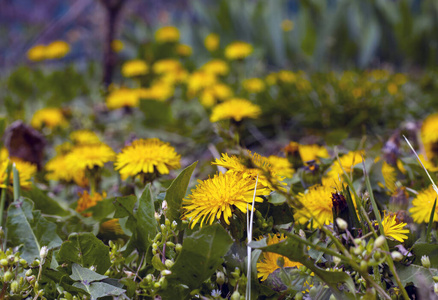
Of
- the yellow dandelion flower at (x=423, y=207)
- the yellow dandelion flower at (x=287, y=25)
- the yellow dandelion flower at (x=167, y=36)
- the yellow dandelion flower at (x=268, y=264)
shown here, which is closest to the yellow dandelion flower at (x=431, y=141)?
the yellow dandelion flower at (x=423, y=207)

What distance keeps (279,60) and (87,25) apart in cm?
437

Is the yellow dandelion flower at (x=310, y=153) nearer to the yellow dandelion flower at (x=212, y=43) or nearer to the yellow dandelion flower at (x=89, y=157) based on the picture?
the yellow dandelion flower at (x=89, y=157)

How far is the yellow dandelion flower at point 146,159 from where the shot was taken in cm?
88

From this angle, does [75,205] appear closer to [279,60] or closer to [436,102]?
[436,102]

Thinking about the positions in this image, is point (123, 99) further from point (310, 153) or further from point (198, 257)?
point (198, 257)

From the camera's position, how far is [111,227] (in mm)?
931

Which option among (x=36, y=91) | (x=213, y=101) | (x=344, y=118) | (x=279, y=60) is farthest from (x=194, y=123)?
(x=36, y=91)

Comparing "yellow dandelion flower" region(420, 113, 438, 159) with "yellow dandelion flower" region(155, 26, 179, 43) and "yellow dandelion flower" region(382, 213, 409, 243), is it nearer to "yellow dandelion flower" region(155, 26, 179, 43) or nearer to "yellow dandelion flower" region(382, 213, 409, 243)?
"yellow dandelion flower" region(382, 213, 409, 243)

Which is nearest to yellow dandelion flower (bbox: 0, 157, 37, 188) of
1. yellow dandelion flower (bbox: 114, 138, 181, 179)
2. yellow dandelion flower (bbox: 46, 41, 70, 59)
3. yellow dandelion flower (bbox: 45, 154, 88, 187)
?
yellow dandelion flower (bbox: 45, 154, 88, 187)

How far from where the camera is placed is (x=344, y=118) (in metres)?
2.32

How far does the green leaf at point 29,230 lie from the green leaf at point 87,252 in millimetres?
137

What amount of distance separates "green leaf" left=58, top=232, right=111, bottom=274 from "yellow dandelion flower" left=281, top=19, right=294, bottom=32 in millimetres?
3205

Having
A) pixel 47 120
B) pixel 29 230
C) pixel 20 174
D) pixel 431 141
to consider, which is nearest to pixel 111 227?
pixel 29 230

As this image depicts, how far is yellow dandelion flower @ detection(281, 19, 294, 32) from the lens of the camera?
11.8 ft
